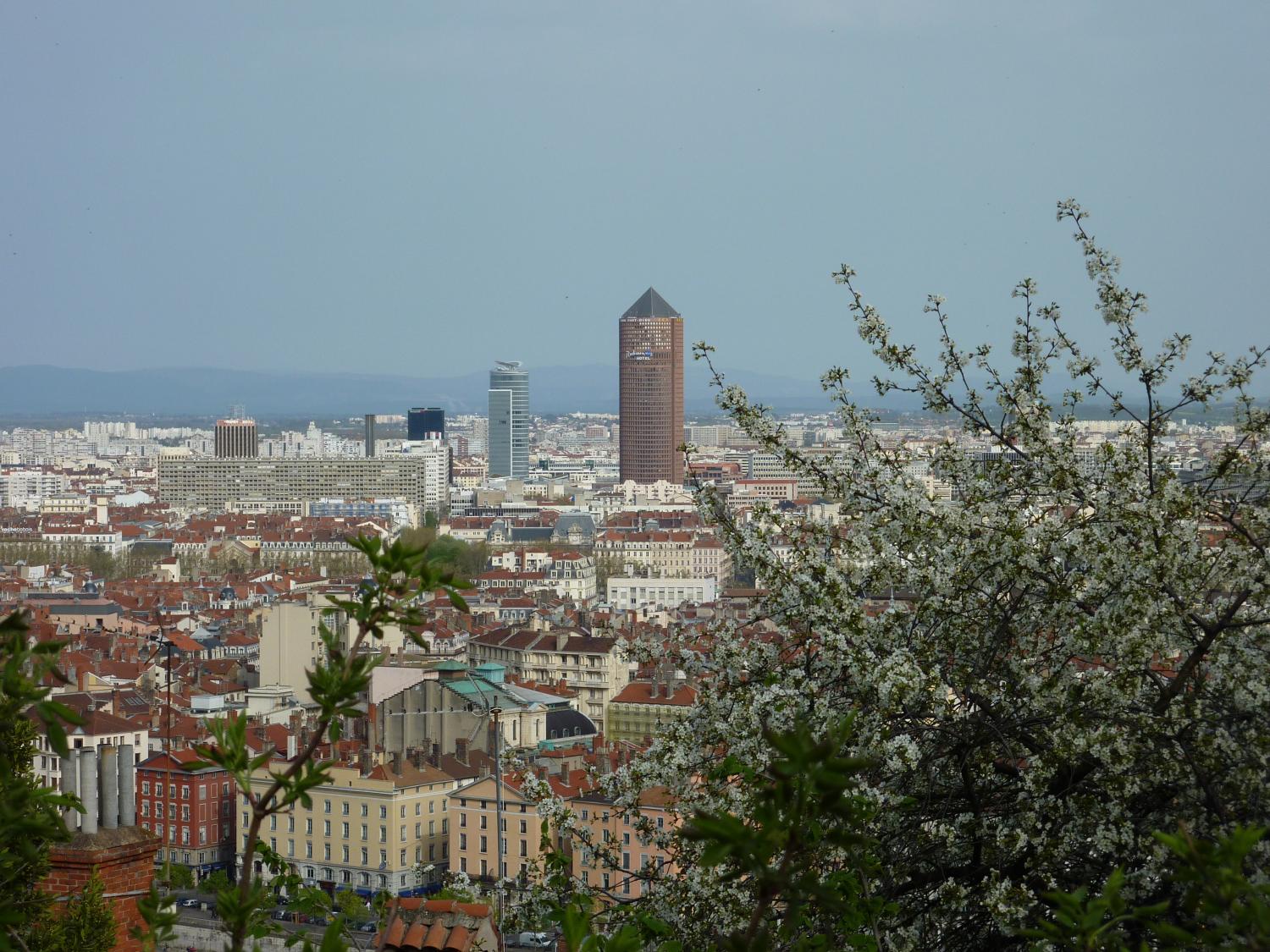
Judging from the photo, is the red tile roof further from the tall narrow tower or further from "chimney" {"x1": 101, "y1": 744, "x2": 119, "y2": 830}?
the tall narrow tower

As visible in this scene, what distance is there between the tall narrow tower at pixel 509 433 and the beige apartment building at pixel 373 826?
101 meters

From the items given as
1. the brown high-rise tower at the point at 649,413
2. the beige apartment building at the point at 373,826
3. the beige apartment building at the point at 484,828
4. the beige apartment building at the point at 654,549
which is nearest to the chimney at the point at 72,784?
the beige apartment building at the point at 484,828

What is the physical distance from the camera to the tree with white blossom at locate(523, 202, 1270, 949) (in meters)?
2.62

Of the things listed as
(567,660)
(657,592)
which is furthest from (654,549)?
(567,660)

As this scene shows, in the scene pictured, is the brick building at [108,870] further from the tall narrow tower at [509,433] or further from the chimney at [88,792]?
the tall narrow tower at [509,433]

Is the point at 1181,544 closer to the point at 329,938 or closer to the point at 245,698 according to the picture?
the point at 329,938

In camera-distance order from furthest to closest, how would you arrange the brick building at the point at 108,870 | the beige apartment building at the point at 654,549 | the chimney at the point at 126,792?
the beige apartment building at the point at 654,549 → the chimney at the point at 126,792 → the brick building at the point at 108,870

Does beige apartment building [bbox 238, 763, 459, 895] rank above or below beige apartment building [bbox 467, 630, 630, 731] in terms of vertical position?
below

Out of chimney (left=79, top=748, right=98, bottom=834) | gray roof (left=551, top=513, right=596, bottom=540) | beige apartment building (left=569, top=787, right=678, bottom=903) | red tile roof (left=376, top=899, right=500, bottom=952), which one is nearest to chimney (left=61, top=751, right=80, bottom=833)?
chimney (left=79, top=748, right=98, bottom=834)

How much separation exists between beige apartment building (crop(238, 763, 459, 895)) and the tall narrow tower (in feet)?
330

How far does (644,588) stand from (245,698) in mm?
23966

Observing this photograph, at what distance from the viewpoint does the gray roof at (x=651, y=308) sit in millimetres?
101312

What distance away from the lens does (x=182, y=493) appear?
8956cm

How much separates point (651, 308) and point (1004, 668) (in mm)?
98789
